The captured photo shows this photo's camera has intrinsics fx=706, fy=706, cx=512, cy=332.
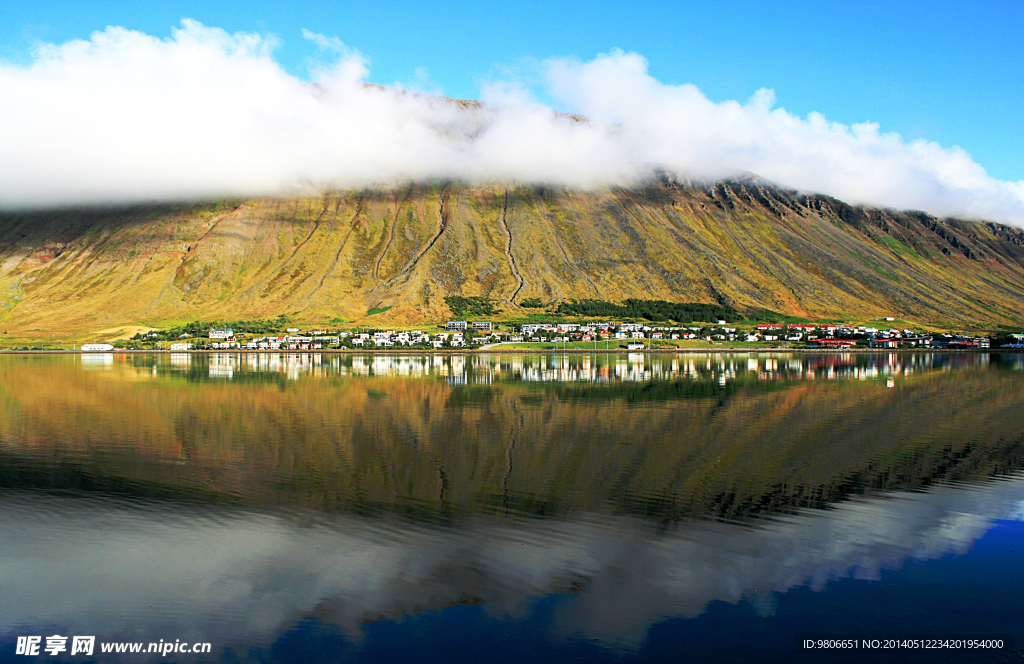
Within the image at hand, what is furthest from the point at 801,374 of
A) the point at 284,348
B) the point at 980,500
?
the point at 284,348

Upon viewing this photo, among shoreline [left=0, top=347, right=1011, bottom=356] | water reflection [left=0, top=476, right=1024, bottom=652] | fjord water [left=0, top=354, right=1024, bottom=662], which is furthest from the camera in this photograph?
shoreline [left=0, top=347, right=1011, bottom=356]

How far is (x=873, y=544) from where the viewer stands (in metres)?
17.7

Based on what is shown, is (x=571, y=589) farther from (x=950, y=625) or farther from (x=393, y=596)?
(x=950, y=625)

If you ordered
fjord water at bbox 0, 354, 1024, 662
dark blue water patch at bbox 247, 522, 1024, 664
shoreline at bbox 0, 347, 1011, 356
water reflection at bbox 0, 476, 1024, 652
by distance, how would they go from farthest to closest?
shoreline at bbox 0, 347, 1011, 356 → water reflection at bbox 0, 476, 1024, 652 → fjord water at bbox 0, 354, 1024, 662 → dark blue water patch at bbox 247, 522, 1024, 664

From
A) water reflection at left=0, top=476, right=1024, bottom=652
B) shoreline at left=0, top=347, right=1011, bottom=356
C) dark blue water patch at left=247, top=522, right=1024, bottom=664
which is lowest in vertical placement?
shoreline at left=0, top=347, right=1011, bottom=356

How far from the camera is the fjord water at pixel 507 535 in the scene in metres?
13.2

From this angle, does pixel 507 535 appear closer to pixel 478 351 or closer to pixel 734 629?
pixel 734 629

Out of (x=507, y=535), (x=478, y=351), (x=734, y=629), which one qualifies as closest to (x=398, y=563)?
(x=507, y=535)

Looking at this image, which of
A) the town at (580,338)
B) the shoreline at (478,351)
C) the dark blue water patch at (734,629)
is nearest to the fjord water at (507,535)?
the dark blue water patch at (734,629)

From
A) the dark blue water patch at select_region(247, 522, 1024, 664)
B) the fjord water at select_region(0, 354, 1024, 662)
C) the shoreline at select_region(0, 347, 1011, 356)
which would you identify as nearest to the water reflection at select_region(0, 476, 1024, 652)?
the fjord water at select_region(0, 354, 1024, 662)

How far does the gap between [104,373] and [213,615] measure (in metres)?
74.0

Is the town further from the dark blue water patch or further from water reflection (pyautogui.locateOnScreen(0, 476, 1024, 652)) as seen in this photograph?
the dark blue water patch

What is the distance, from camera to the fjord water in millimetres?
13164

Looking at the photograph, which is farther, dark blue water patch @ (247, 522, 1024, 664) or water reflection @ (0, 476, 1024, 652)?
water reflection @ (0, 476, 1024, 652)
